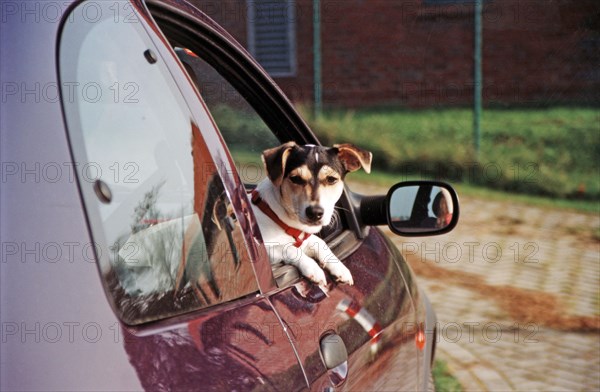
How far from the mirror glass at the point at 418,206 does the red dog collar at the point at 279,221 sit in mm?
379

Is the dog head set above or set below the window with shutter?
below

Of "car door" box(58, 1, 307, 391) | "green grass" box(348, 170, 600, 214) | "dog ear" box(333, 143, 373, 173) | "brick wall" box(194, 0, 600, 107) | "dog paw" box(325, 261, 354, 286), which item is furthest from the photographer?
"brick wall" box(194, 0, 600, 107)

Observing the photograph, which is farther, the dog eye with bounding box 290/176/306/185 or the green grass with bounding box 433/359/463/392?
the green grass with bounding box 433/359/463/392

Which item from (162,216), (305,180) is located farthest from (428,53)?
(162,216)

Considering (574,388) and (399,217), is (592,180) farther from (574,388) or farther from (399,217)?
(399,217)

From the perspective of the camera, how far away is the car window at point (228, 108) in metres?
2.87

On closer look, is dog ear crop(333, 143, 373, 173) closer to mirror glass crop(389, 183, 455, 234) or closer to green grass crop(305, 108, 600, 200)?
mirror glass crop(389, 183, 455, 234)

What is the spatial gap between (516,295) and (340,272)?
5.54 meters

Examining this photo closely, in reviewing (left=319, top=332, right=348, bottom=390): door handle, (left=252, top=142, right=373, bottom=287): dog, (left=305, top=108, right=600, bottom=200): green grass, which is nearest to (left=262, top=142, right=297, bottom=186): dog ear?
(left=252, top=142, right=373, bottom=287): dog

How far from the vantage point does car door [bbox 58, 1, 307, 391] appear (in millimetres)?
1536

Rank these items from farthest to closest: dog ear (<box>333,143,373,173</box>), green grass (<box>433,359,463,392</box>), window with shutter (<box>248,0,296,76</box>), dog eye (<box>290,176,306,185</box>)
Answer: window with shutter (<box>248,0,296,76</box>) < green grass (<box>433,359,463,392</box>) < dog ear (<box>333,143,373,173</box>) < dog eye (<box>290,176,306,185</box>)

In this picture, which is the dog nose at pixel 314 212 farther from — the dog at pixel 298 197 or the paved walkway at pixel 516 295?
the paved walkway at pixel 516 295

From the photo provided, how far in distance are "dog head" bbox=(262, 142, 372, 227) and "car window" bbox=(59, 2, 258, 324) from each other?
101cm

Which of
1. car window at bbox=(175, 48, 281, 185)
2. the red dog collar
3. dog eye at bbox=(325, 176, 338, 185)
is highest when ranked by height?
car window at bbox=(175, 48, 281, 185)
